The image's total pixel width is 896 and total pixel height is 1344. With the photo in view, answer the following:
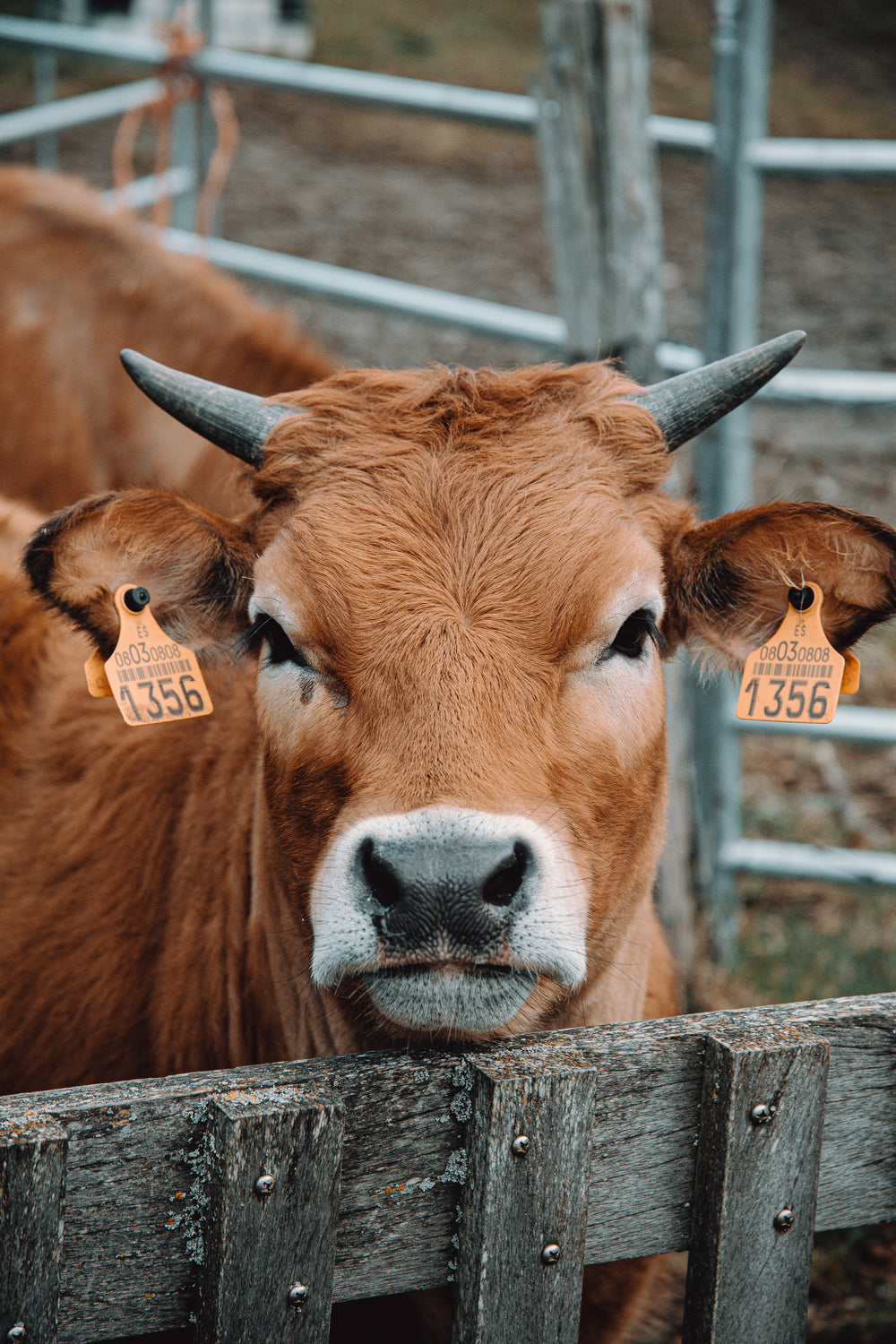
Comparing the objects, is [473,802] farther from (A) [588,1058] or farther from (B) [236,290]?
(B) [236,290]

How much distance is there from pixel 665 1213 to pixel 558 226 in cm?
293

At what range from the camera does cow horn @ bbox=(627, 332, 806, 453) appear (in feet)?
7.99

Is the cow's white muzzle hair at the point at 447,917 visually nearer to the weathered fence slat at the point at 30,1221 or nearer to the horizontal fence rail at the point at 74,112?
the weathered fence slat at the point at 30,1221

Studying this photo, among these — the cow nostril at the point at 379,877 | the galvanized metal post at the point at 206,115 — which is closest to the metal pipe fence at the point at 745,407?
the cow nostril at the point at 379,877

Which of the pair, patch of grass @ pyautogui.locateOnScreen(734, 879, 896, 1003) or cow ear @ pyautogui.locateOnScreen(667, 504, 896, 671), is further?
patch of grass @ pyautogui.locateOnScreen(734, 879, 896, 1003)

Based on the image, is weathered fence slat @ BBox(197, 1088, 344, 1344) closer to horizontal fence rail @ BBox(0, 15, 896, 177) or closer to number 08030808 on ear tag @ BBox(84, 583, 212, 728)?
number 08030808 on ear tag @ BBox(84, 583, 212, 728)

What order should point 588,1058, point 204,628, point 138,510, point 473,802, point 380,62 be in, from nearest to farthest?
point 588,1058 < point 473,802 < point 138,510 < point 204,628 < point 380,62

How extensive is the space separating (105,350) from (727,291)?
2455 mm

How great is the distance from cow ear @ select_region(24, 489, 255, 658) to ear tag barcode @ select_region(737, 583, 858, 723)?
104 cm

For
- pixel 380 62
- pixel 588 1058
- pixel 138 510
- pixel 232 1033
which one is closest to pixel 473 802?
pixel 588 1058

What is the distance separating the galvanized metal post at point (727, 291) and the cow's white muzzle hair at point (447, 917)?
257 cm

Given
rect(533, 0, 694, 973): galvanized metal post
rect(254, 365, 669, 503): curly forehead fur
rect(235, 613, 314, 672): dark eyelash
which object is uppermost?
rect(533, 0, 694, 973): galvanized metal post

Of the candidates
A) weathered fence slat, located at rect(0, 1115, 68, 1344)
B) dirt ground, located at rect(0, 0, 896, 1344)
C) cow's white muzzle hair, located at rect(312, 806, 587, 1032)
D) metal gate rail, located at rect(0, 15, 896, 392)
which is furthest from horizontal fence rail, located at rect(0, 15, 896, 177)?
weathered fence slat, located at rect(0, 1115, 68, 1344)

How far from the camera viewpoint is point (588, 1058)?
5.48ft
